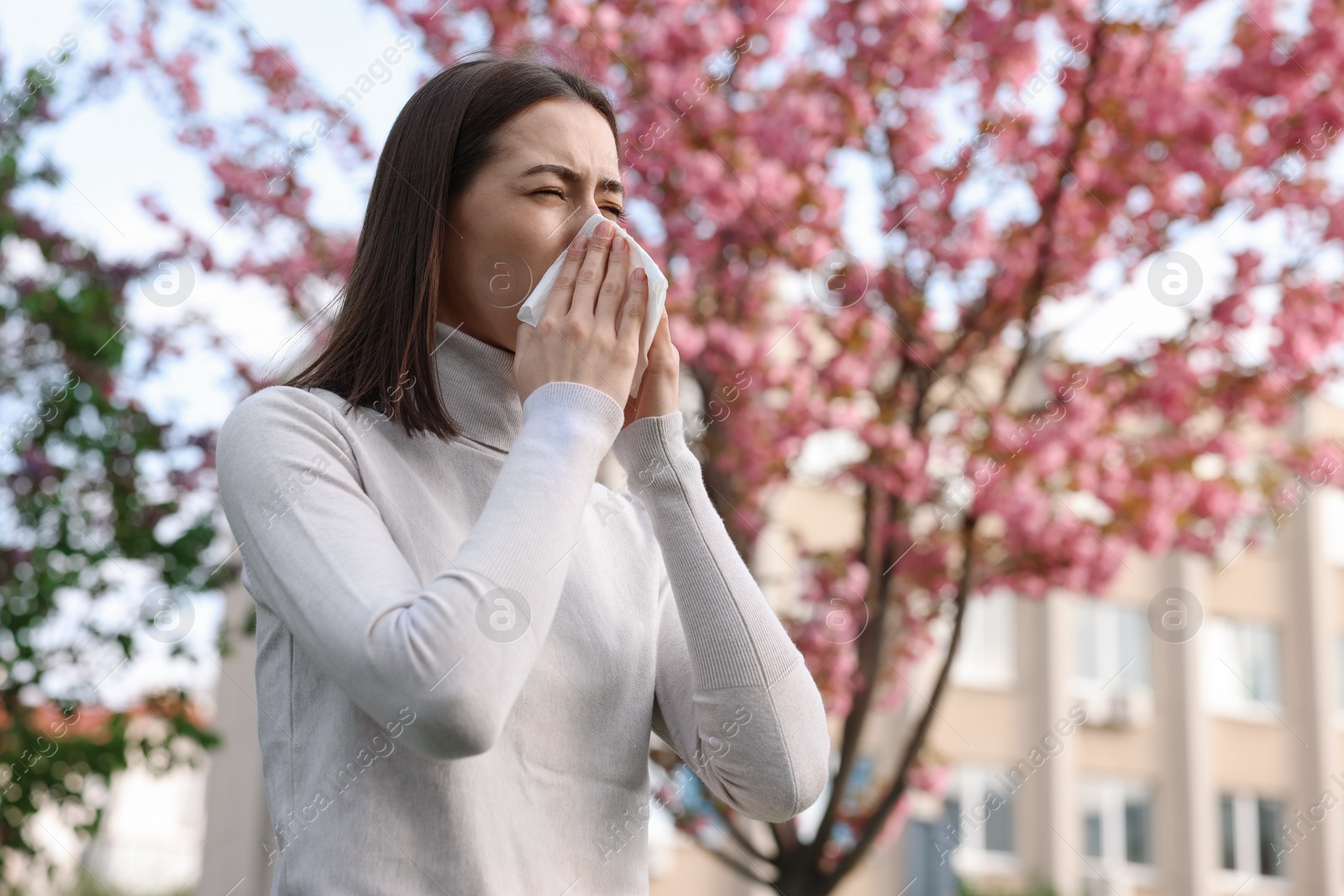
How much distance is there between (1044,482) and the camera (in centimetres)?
580

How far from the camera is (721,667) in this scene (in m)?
1.54

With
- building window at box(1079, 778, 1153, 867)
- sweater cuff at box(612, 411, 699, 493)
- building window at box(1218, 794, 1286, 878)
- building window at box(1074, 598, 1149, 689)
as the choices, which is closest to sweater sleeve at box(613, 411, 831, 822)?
sweater cuff at box(612, 411, 699, 493)

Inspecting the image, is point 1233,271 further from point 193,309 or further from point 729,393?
point 193,309

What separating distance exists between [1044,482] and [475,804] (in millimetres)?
4826

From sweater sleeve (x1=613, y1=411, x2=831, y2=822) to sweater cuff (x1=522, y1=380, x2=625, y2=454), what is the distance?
0.15 m

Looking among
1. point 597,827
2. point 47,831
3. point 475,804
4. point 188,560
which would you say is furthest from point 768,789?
point 47,831

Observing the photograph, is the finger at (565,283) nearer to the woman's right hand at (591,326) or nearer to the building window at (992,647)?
the woman's right hand at (591,326)

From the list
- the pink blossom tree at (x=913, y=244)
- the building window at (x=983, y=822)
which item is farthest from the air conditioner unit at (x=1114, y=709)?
the pink blossom tree at (x=913, y=244)

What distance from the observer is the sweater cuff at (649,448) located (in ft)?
5.22

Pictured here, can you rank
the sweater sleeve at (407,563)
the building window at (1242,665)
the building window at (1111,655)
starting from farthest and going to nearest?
the building window at (1242,665)
the building window at (1111,655)
the sweater sleeve at (407,563)

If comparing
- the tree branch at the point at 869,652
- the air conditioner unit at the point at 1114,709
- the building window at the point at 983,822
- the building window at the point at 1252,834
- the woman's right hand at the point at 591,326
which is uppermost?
the woman's right hand at the point at 591,326

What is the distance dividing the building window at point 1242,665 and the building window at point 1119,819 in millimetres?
2048

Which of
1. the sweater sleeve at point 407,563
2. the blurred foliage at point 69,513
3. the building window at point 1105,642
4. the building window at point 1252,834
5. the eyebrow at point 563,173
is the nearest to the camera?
the sweater sleeve at point 407,563

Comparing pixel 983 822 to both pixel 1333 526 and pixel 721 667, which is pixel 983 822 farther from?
pixel 721 667
